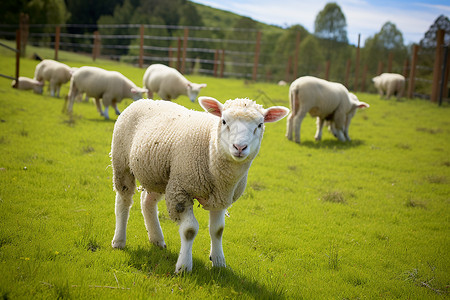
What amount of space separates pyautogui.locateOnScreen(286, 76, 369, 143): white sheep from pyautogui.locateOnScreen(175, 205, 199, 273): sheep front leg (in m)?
7.64

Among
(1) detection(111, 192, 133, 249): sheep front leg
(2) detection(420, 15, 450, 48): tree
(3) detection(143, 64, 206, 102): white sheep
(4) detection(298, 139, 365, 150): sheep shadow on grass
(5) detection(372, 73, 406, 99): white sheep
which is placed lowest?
(1) detection(111, 192, 133, 249): sheep front leg

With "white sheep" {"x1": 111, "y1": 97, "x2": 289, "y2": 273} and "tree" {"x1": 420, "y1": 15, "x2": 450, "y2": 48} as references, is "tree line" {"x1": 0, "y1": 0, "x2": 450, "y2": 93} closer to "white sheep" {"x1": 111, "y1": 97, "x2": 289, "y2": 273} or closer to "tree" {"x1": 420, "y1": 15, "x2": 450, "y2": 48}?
"tree" {"x1": 420, "y1": 15, "x2": 450, "y2": 48}

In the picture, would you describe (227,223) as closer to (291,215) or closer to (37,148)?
(291,215)

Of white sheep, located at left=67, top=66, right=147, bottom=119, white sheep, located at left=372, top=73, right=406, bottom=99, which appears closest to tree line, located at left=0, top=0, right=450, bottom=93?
white sheep, located at left=372, top=73, right=406, bottom=99

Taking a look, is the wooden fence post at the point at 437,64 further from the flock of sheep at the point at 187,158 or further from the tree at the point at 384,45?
the flock of sheep at the point at 187,158

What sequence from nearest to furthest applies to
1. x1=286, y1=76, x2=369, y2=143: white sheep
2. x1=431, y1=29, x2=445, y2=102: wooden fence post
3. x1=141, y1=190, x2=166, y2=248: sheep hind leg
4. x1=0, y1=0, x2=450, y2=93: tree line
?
x1=141, y1=190, x2=166, y2=248: sheep hind leg < x1=286, y1=76, x2=369, y2=143: white sheep < x1=431, y1=29, x2=445, y2=102: wooden fence post < x1=0, y1=0, x2=450, y2=93: tree line

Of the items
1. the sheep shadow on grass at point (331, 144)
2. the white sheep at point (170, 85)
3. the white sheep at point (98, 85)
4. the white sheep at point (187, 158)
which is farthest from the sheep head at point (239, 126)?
the white sheep at point (170, 85)

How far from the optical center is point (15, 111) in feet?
34.3

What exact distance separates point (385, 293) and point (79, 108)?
39.1 feet

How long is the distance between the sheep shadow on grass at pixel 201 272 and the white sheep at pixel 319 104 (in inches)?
292

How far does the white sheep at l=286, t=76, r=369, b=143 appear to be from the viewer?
10.5 meters

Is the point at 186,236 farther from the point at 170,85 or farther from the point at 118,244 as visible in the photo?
the point at 170,85

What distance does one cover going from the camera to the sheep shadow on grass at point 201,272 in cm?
336

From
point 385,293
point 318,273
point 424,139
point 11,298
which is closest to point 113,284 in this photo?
point 11,298
